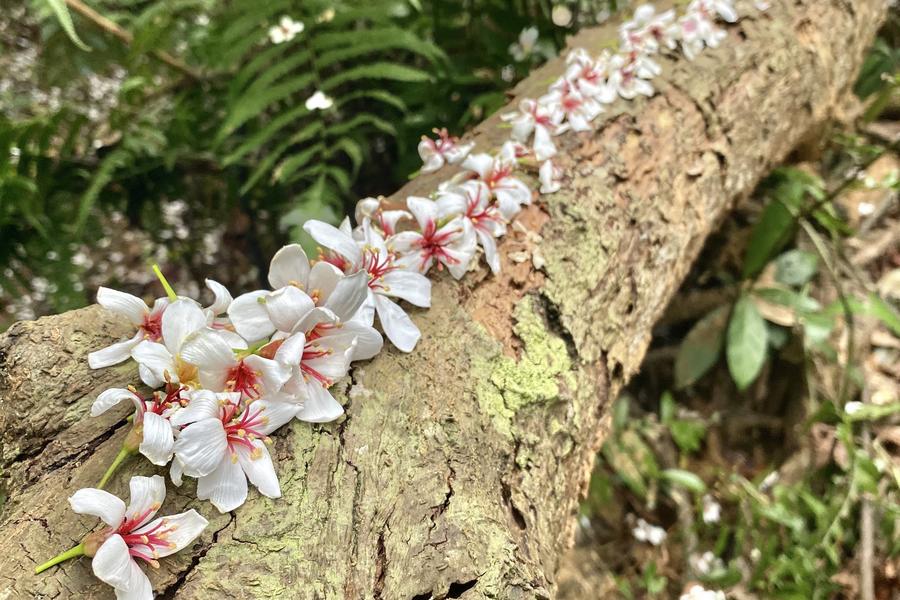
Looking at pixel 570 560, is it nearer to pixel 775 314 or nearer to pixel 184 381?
pixel 775 314

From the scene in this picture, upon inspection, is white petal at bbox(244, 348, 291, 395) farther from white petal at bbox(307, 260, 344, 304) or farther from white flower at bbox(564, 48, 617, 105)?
white flower at bbox(564, 48, 617, 105)

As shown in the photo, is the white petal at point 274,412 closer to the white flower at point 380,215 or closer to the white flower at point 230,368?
the white flower at point 230,368

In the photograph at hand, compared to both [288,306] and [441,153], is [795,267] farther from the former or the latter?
[288,306]

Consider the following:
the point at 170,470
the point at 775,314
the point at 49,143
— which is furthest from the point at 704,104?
the point at 49,143

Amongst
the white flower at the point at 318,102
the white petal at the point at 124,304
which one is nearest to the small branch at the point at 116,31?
the white flower at the point at 318,102

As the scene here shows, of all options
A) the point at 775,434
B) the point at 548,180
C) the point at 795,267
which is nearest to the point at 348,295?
the point at 548,180

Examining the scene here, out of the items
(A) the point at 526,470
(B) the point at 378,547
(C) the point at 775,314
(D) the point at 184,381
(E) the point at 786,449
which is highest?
(D) the point at 184,381

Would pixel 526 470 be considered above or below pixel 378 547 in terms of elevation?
below
